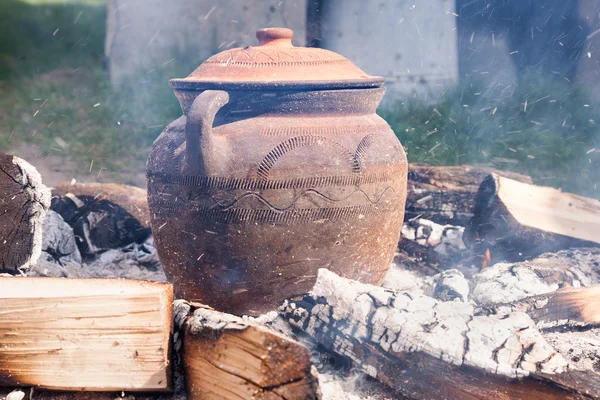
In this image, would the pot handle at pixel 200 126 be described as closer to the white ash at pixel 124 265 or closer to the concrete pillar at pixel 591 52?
the white ash at pixel 124 265

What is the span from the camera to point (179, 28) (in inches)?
302

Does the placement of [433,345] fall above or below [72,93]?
above

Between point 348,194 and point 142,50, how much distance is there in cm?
598

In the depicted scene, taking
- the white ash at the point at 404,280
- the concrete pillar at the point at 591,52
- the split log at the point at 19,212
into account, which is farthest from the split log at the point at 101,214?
the concrete pillar at the point at 591,52

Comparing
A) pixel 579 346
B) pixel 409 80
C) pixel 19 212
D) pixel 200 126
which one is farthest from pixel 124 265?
pixel 409 80

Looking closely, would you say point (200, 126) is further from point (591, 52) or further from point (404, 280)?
point (591, 52)

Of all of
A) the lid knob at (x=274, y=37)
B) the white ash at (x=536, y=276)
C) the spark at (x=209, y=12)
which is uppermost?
the lid knob at (x=274, y=37)

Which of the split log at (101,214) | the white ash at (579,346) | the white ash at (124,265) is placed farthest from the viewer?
the split log at (101,214)

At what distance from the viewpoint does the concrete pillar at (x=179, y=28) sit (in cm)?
750

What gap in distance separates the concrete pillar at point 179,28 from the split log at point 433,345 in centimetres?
573

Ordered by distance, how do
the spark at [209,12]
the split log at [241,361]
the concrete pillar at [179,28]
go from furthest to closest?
1. the spark at [209,12]
2. the concrete pillar at [179,28]
3. the split log at [241,361]

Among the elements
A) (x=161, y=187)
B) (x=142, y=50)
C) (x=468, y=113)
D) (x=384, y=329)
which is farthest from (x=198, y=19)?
(x=384, y=329)

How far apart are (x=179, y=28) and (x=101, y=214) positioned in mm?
4492

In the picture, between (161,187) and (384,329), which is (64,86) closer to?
(161,187)
